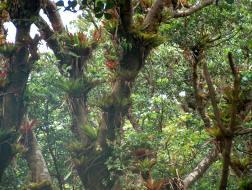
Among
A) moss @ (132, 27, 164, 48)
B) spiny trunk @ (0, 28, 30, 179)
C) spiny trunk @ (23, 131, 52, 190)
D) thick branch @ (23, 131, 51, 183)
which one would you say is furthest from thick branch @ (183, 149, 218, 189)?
spiny trunk @ (0, 28, 30, 179)

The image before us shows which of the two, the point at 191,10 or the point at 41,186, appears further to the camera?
the point at 41,186

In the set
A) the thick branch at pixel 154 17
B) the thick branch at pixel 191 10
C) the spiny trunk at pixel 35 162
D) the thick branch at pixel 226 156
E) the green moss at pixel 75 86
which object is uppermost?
the thick branch at pixel 191 10

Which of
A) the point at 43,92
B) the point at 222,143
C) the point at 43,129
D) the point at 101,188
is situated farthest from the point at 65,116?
the point at 222,143

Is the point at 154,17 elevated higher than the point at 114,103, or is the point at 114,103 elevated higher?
the point at 154,17

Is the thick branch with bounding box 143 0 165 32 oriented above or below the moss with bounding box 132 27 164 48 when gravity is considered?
above

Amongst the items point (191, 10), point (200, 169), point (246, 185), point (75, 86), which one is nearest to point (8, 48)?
point (75, 86)

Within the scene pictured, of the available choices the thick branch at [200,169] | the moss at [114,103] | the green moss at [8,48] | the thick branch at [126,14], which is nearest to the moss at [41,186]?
the moss at [114,103]

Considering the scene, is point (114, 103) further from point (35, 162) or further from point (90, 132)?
point (35, 162)

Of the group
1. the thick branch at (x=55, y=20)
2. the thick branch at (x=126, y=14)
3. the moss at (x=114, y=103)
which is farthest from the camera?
the thick branch at (x=55, y=20)

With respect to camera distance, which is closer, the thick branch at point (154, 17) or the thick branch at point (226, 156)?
the thick branch at point (226, 156)

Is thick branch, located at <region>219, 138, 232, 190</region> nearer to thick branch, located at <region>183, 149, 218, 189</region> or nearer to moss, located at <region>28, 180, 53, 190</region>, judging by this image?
thick branch, located at <region>183, 149, 218, 189</region>

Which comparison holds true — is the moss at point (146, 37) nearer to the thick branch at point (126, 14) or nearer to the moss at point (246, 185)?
the thick branch at point (126, 14)

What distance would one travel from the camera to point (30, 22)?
10.4 metres

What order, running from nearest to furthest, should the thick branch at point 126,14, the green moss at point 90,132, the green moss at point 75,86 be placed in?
1. the thick branch at point 126,14
2. the green moss at point 90,132
3. the green moss at point 75,86
